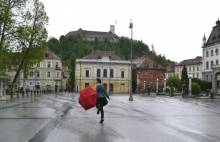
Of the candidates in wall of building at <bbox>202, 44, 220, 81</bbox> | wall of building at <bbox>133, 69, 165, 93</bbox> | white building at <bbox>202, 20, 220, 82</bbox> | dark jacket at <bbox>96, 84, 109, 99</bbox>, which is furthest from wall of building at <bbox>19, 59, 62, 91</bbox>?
Answer: dark jacket at <bbox>96, 84, 109, 99</bbox>

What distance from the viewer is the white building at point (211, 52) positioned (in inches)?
3934

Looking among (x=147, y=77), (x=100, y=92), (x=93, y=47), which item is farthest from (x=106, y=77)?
(x=100, y=92)

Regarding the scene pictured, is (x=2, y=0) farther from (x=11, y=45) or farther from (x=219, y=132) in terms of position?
(x=219, y=132)

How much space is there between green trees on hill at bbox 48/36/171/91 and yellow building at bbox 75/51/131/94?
3738 centimetres

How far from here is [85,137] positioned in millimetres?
12609

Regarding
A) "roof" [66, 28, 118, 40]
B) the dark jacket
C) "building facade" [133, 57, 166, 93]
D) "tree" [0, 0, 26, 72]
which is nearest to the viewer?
the dark jacket

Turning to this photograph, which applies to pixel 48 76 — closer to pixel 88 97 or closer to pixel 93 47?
pixel 93 47

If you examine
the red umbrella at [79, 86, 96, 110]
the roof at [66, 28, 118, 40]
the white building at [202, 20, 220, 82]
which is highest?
the roof at [66, 28, 118, 40]

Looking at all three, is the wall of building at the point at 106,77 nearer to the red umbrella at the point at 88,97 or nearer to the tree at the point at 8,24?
the tree at the point at 8,24

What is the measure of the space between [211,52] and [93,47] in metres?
75.3

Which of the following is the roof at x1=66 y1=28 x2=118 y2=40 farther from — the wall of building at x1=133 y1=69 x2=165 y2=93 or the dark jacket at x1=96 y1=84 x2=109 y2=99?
the dark jacket at x1=96 y1=84 x2=109 y2=99

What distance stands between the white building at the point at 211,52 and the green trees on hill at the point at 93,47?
56691mm

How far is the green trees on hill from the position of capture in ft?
543

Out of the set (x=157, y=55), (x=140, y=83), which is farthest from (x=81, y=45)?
(x=140, y=83)
